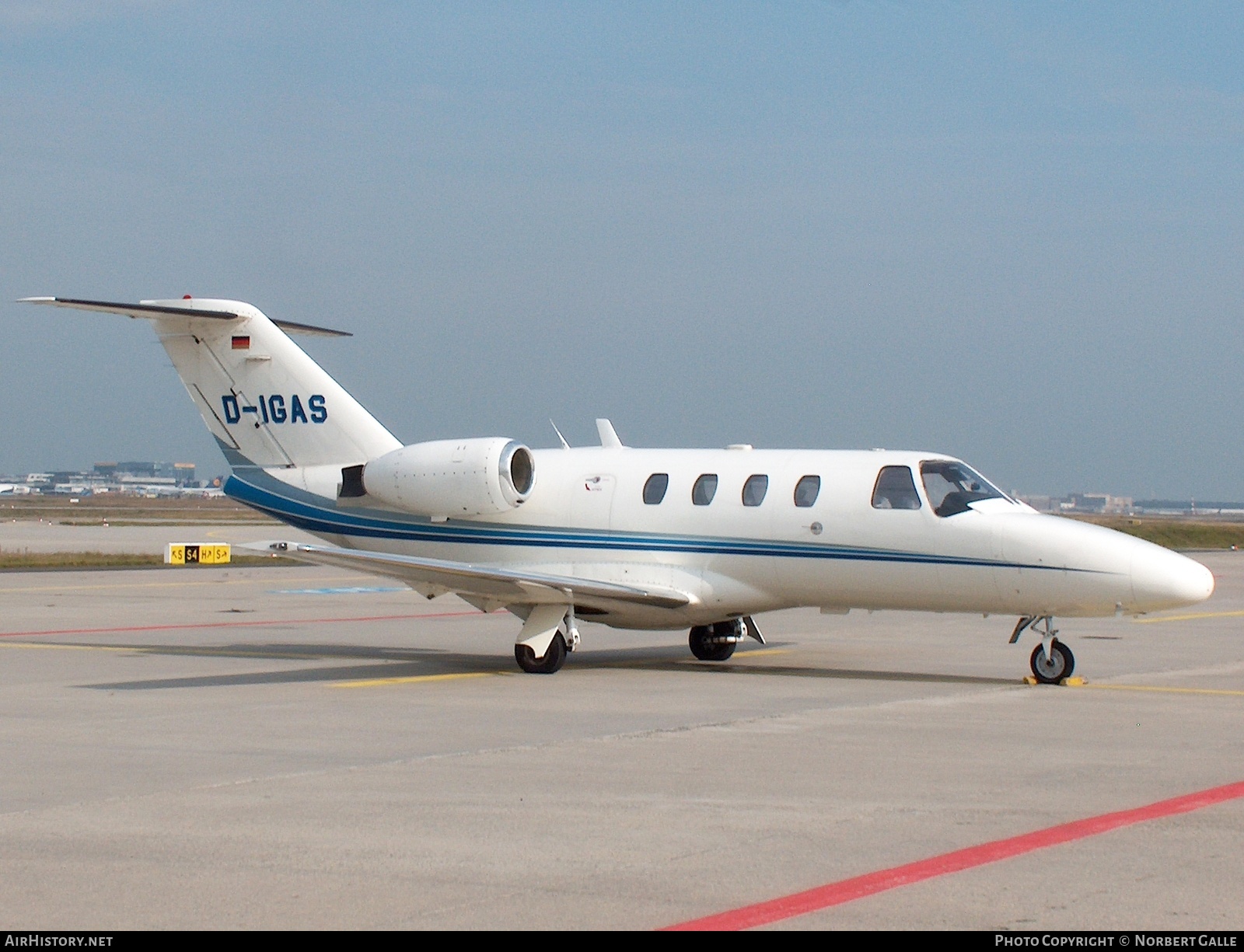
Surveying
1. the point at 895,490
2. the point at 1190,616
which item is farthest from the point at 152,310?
the point at 1190,616

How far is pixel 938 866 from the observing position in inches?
307

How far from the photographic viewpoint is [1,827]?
344 inches

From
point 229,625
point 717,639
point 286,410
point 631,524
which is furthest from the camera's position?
point 229,625

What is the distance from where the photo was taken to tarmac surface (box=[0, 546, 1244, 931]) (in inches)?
279

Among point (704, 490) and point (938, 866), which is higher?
point (704, 490)

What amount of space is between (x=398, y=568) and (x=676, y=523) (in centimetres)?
326

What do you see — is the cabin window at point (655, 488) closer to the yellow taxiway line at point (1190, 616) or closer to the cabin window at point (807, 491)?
the cabin window at point (807, 491)

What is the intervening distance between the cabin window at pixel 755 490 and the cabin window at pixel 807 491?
39 cm

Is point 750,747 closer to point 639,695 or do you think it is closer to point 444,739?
point 444,739

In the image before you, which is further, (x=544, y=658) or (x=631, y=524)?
(x=631, y=524)

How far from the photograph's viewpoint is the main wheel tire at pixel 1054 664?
1661 cm

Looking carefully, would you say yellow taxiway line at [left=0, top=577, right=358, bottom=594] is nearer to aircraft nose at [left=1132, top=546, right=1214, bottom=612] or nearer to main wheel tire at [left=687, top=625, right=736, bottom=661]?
main wheel tire at [left=687, top=625, right=736, bottom=661]

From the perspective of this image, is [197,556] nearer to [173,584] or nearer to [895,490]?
[173,584]

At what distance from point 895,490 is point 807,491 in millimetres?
1011
